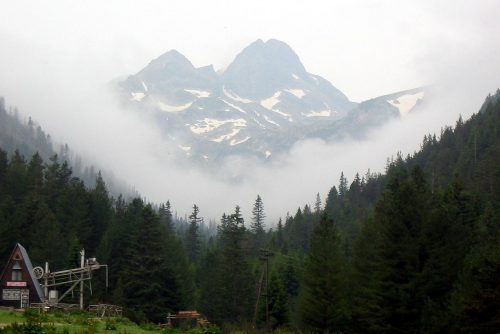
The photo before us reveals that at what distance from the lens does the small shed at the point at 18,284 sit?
53.3 metres

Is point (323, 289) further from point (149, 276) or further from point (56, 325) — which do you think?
point (56, 325)

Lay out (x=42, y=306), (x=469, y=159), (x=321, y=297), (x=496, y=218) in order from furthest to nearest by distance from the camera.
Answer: (x=469, y=159), (x=496, y=218), (x=321, y=297), (x=42, y=306)

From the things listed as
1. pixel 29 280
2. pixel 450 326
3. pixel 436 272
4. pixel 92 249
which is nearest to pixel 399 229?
pixel 436 272

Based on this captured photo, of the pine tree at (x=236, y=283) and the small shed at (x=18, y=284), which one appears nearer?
the small shed at (x=18, y=284)

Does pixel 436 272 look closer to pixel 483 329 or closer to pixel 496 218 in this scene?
pixel 483 329

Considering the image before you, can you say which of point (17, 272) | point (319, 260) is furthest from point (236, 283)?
point (17, 272)

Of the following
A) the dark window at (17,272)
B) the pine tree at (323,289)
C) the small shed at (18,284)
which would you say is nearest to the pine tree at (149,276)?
the small shed at (18,284)

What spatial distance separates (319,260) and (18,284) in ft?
87.2

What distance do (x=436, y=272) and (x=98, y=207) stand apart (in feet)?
168

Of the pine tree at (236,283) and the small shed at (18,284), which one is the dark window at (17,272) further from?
the pine tree at (236,283)

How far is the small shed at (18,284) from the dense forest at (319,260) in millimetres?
7734

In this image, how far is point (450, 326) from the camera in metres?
36.6

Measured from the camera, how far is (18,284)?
5344cm

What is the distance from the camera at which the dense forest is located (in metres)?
41.1
